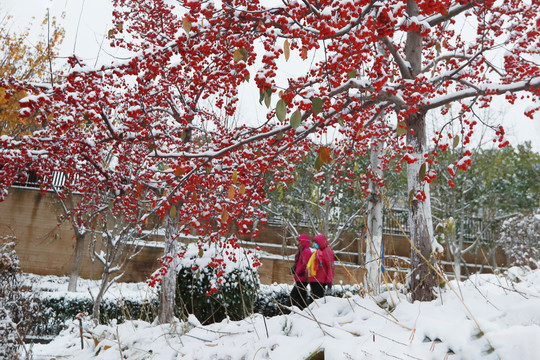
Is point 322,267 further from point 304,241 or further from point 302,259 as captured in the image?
point 304,241

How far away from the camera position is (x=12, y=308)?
448cm

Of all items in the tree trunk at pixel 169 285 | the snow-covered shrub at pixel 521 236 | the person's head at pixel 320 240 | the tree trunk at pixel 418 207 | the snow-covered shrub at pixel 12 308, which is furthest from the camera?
the snow-covered shrub at pixel 521 236

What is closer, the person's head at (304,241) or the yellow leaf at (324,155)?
the yellow leaf at (324,155)

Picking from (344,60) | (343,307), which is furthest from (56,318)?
(344,60)

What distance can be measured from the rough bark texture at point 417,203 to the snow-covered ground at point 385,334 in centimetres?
61

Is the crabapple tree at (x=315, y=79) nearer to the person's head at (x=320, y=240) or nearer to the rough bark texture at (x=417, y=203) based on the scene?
the rough bark texture at (x=417, y=203)

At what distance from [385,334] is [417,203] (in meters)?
1.96

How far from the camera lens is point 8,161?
4.17 m

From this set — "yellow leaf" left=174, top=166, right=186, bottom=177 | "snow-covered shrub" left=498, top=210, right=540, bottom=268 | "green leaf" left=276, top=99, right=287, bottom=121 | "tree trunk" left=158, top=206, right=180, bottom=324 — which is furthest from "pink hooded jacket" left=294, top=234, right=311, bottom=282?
"snow-covered shrub" left=498, top=210, right=540, bottom=268

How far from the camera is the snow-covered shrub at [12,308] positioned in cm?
391

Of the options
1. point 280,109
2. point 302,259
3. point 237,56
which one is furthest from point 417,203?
point 302,259

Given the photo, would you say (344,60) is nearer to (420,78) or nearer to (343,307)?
(420,78)

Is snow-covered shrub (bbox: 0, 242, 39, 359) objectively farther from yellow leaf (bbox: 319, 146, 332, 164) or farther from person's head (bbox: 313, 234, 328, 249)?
person's head (bbox: 313, 234, 328, 249)

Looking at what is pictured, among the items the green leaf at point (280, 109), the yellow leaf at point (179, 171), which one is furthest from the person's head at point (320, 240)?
the green leaf at point (280, 109)
